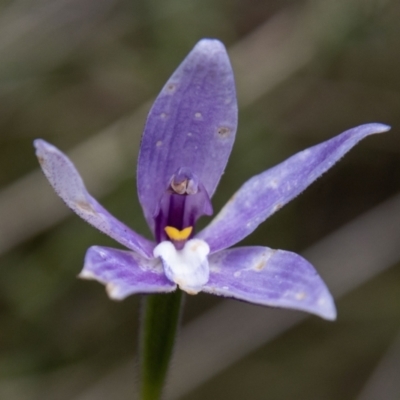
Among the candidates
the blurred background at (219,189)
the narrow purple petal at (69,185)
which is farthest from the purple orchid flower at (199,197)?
the blurred background at (219,189)

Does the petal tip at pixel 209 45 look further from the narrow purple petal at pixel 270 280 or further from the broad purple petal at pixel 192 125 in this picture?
the narrow purple petal at pixel 270 280

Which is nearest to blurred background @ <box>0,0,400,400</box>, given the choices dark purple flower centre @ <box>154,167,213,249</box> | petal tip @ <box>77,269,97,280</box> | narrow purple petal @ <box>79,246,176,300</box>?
dark purple flower centre @ <box>154,167,213,249</box>

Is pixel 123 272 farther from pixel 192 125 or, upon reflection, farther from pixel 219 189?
pixel 219 189

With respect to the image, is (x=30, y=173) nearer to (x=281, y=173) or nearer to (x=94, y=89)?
(x=94, y=89)

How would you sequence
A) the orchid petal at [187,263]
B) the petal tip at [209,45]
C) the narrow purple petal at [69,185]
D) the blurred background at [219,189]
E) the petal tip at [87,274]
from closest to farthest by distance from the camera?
the petal tip at [87,274]
the narrow purple petal at [69,185]
the orchid petal at [187,263]
the petal tip at [209,45]
the blurred background at [219,189]

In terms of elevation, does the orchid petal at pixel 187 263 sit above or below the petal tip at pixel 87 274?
below

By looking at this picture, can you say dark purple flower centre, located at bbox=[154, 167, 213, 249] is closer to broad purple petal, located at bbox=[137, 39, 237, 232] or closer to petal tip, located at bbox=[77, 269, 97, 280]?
broad purple petal, located at bbox=[137, 39, 237, 232]
